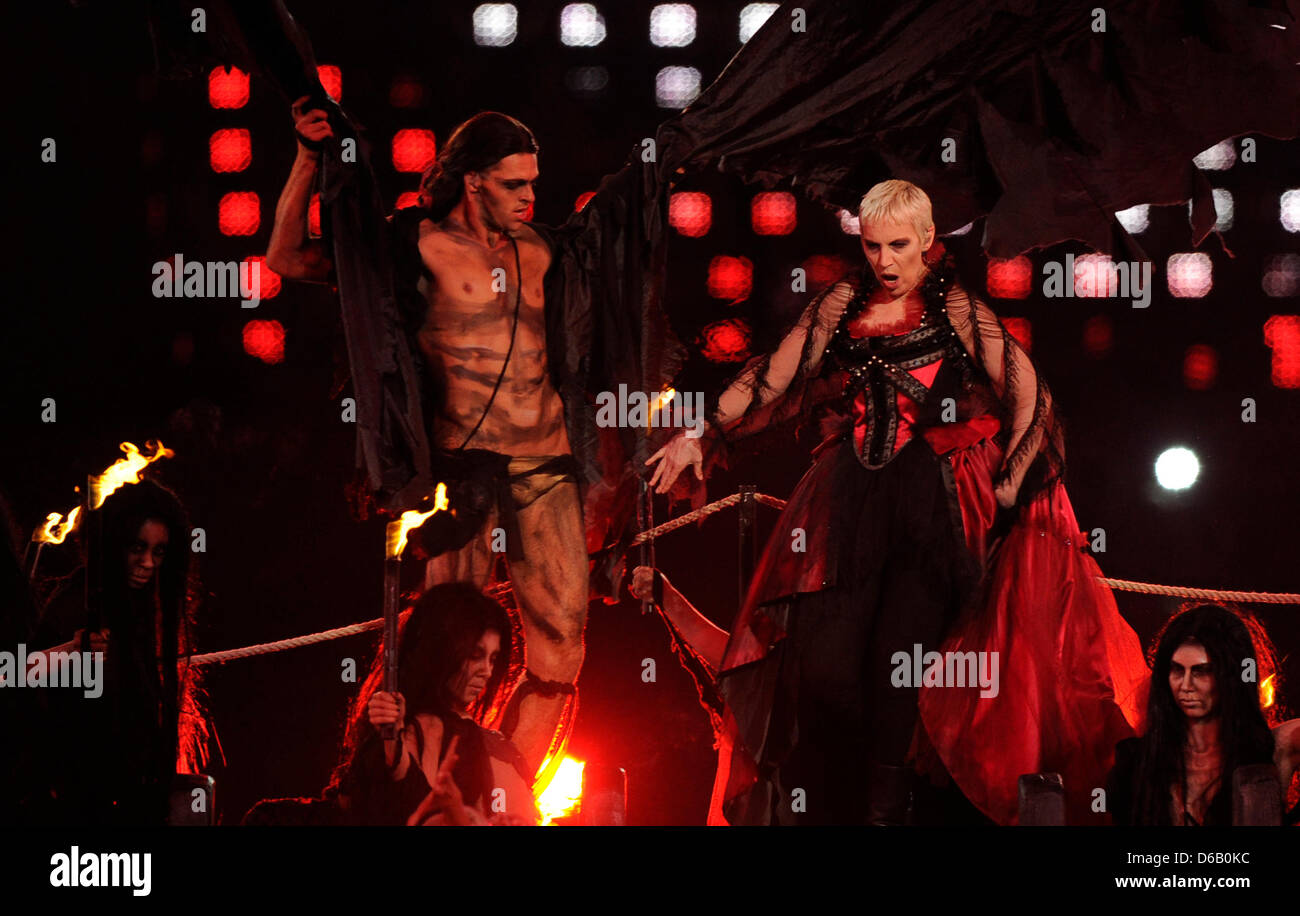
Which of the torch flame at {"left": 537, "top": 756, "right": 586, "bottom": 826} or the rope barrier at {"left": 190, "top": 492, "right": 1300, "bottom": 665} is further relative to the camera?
the rope barrier at {"left": 190, "top": 492, "right": 1300, "bottom": 665}

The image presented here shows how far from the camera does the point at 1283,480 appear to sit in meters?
5.53

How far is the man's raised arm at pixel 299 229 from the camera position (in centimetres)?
516

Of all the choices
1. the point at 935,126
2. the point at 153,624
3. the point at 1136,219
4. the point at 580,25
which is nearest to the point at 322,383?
the point at 153,624

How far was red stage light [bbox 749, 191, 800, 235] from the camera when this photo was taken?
5.59 m

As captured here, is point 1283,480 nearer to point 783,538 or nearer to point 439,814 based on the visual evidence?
point 783,538

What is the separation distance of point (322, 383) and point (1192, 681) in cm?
281

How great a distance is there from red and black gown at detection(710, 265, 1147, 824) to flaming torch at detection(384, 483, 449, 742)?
999 millimetres

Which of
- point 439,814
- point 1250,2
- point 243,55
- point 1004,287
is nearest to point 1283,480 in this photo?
point 1004,287

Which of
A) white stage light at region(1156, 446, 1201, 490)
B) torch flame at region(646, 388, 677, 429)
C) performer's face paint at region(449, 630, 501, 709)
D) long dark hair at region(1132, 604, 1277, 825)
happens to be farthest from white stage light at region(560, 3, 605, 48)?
long dark hair at region(1132, 604, 1277, 825)

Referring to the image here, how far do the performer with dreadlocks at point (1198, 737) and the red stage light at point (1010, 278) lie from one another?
1.16m

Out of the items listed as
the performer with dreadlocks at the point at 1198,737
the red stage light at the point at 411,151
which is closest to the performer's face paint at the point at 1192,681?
the performer with dreadlocks at the point at 1198,737

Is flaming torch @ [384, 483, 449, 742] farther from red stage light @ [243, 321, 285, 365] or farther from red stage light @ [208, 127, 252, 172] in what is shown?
red stage light @ [208, 127, 252, 172]
